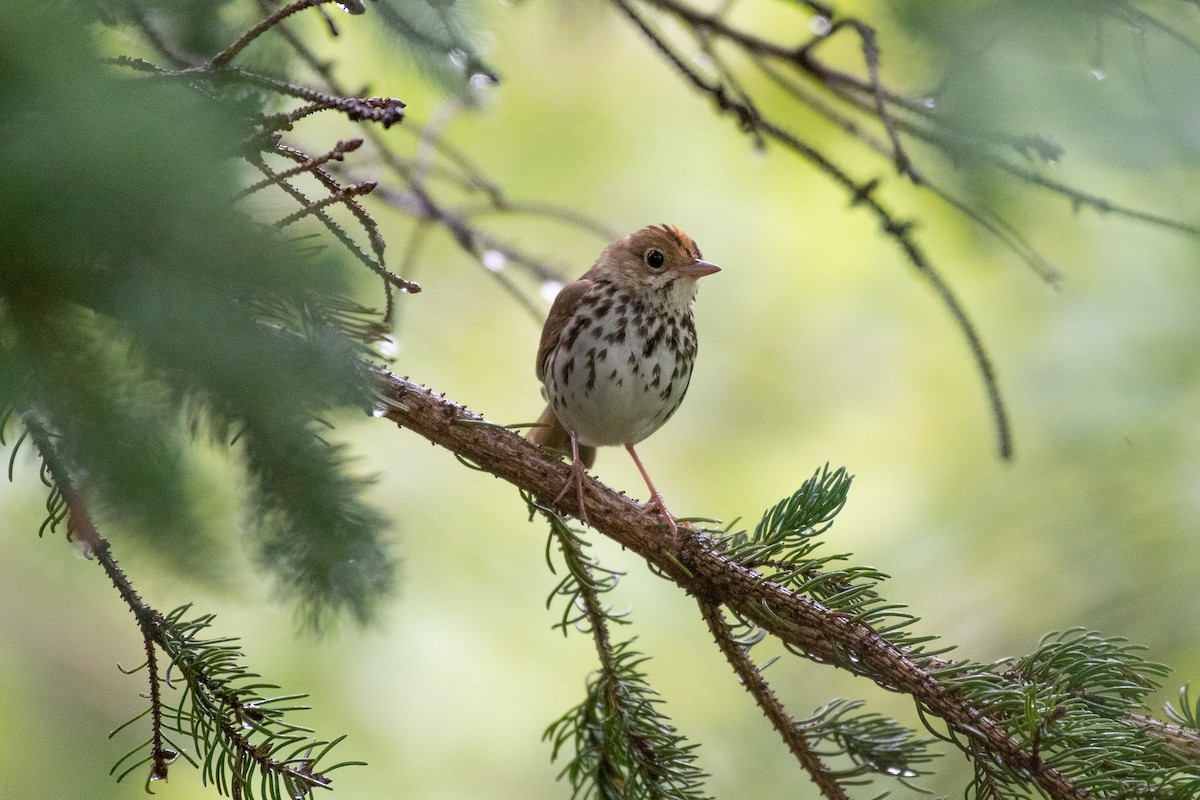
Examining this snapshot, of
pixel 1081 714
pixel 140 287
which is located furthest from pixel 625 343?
pixel 140 287

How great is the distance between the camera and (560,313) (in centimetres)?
254

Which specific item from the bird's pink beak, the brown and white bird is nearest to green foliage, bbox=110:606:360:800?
the brown and white bird

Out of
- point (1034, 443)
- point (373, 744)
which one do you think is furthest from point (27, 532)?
point (1034, 443)

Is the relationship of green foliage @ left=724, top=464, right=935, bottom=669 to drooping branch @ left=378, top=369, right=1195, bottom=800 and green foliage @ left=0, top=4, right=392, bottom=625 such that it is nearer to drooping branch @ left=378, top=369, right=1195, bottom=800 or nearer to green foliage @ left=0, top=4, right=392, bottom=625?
drooping branch @ left=378, top=369, right=1195, bottom=800

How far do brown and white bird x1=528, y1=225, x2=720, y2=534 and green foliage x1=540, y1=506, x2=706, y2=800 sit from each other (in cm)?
77

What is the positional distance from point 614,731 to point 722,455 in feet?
7.62

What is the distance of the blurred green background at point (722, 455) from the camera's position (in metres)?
2.57

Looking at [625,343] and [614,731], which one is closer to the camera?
[614,731]

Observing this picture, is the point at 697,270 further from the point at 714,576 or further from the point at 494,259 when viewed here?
the point at 714,576

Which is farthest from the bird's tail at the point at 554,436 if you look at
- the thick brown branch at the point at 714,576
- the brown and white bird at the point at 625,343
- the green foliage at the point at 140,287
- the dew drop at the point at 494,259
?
the green foliage at the point at 140,287

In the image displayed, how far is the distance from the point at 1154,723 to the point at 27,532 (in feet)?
8.90

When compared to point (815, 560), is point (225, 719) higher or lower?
lower

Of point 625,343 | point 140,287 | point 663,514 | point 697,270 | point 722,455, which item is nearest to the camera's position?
point 140,287

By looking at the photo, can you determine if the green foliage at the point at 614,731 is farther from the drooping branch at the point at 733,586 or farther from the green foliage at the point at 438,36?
the green foliage at the point at 438,36
